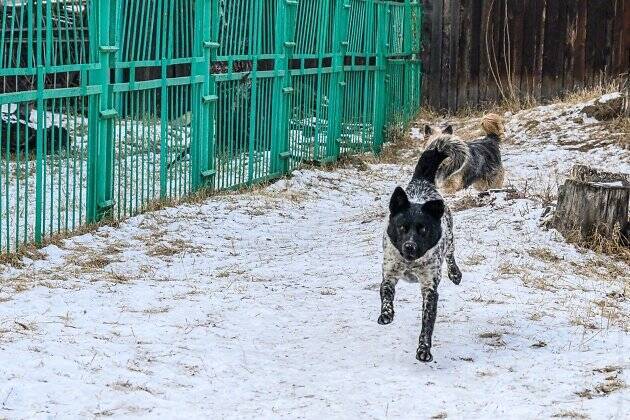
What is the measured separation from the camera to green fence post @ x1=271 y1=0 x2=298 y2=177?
12156mm

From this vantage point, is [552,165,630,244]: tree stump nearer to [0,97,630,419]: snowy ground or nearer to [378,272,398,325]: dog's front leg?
[0,97,630,419]: snowy ground

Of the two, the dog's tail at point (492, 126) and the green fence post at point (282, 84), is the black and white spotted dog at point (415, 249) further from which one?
the green fence post at point (282, 84)

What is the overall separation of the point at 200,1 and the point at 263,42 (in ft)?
5.34

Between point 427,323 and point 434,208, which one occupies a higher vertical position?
point 434,208

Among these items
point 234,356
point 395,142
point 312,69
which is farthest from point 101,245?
Result: point 395,142

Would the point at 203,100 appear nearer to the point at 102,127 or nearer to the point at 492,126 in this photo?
the point at 102,127

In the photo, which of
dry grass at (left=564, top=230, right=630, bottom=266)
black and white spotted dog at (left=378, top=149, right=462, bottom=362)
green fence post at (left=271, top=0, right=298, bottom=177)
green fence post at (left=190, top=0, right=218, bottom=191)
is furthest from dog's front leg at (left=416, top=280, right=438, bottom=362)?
green fence post at (left=271, top=0, right=298, bottom=177)

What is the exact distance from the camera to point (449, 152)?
7.27 m

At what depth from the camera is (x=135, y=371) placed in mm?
5160

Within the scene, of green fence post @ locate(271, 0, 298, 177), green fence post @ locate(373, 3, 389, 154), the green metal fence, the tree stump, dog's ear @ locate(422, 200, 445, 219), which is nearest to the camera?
dog's ear @ locate(422, 200, 445, 219)

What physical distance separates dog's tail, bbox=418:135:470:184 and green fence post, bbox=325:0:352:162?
12.0 feet

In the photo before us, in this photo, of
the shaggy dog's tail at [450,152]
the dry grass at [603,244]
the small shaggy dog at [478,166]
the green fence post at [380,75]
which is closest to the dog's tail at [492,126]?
the small shaggy dog at [478,166]

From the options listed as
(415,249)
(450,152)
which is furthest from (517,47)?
(415,249)

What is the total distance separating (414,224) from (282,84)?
22.5ft
